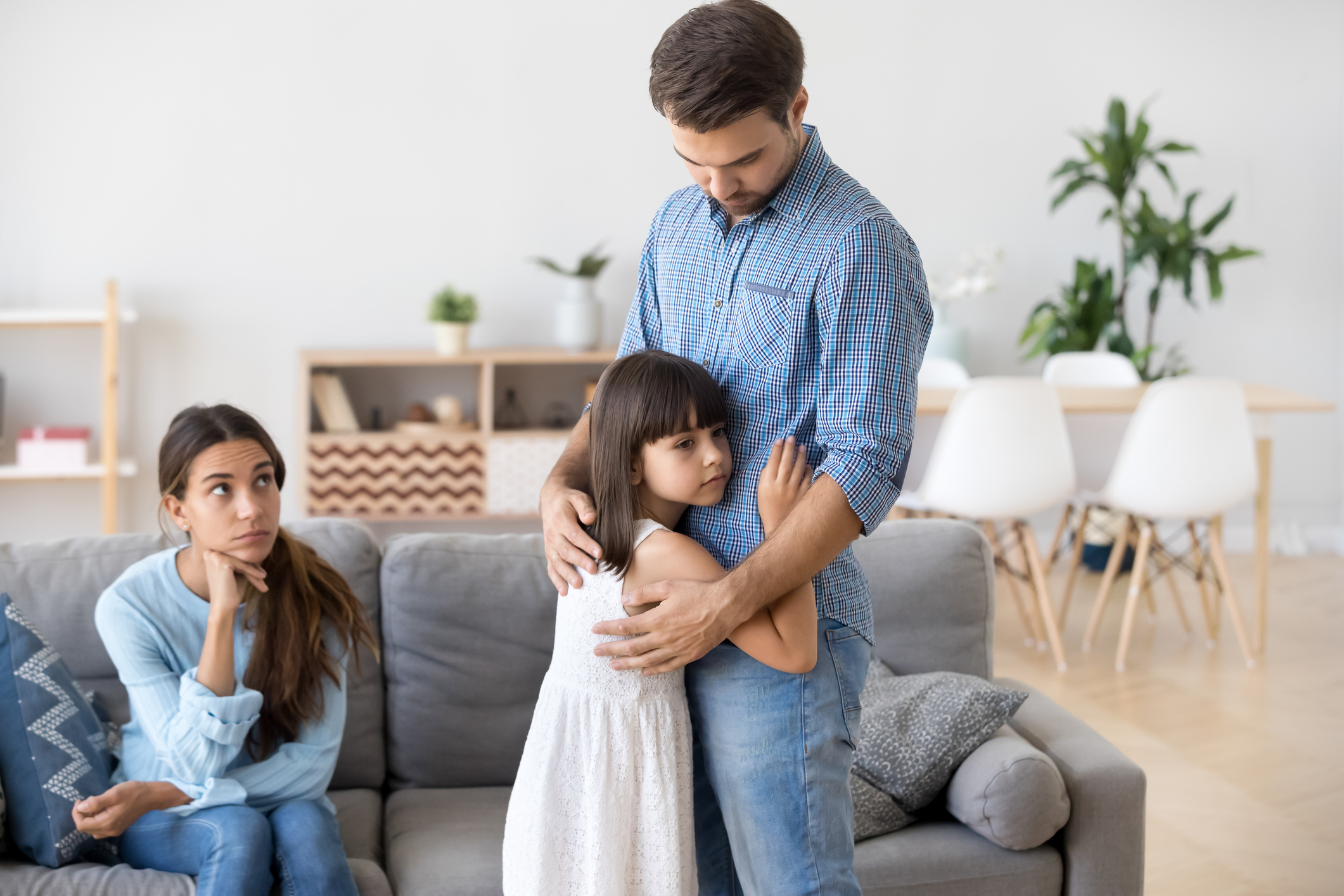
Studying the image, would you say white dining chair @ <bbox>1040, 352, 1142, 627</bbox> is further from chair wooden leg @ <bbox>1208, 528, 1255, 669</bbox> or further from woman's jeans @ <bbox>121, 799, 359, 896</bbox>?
woman's jeans @ <bbox>121, 799, 359, 896</bbox>

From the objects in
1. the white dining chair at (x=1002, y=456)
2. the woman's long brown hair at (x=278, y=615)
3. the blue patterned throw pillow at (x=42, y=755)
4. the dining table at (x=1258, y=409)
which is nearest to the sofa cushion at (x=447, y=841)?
the woman's long brown hair at (x=278, y=615)

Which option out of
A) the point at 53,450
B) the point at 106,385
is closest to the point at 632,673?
the point at 106,385

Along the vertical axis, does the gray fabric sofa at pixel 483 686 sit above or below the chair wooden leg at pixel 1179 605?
above

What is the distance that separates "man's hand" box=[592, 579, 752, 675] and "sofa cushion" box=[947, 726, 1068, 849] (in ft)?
2.31

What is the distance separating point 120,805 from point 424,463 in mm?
2930

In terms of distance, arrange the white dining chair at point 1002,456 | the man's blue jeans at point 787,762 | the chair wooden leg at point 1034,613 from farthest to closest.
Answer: the chair wooden leg at point 1034,613 → the white dining chair at point 1002,456 → the man's blue jeans at point 787,762

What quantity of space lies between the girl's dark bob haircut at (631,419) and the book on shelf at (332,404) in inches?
135

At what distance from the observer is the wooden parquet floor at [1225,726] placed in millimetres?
2555

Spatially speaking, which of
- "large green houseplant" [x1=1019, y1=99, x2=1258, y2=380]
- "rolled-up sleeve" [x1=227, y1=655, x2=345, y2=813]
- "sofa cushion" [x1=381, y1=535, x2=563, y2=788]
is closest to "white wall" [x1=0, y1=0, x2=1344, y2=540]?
"large green houseplant" [x1=1019, y1=99, x2=1258, y2=380]

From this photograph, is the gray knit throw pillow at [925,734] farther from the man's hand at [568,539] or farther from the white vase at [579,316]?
the white vase at [579,316]

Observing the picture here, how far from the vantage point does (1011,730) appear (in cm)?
192

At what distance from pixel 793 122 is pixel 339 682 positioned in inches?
42.3

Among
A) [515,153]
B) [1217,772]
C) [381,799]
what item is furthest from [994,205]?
[381,799]

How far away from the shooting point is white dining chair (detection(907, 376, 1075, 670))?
12.0 ft
